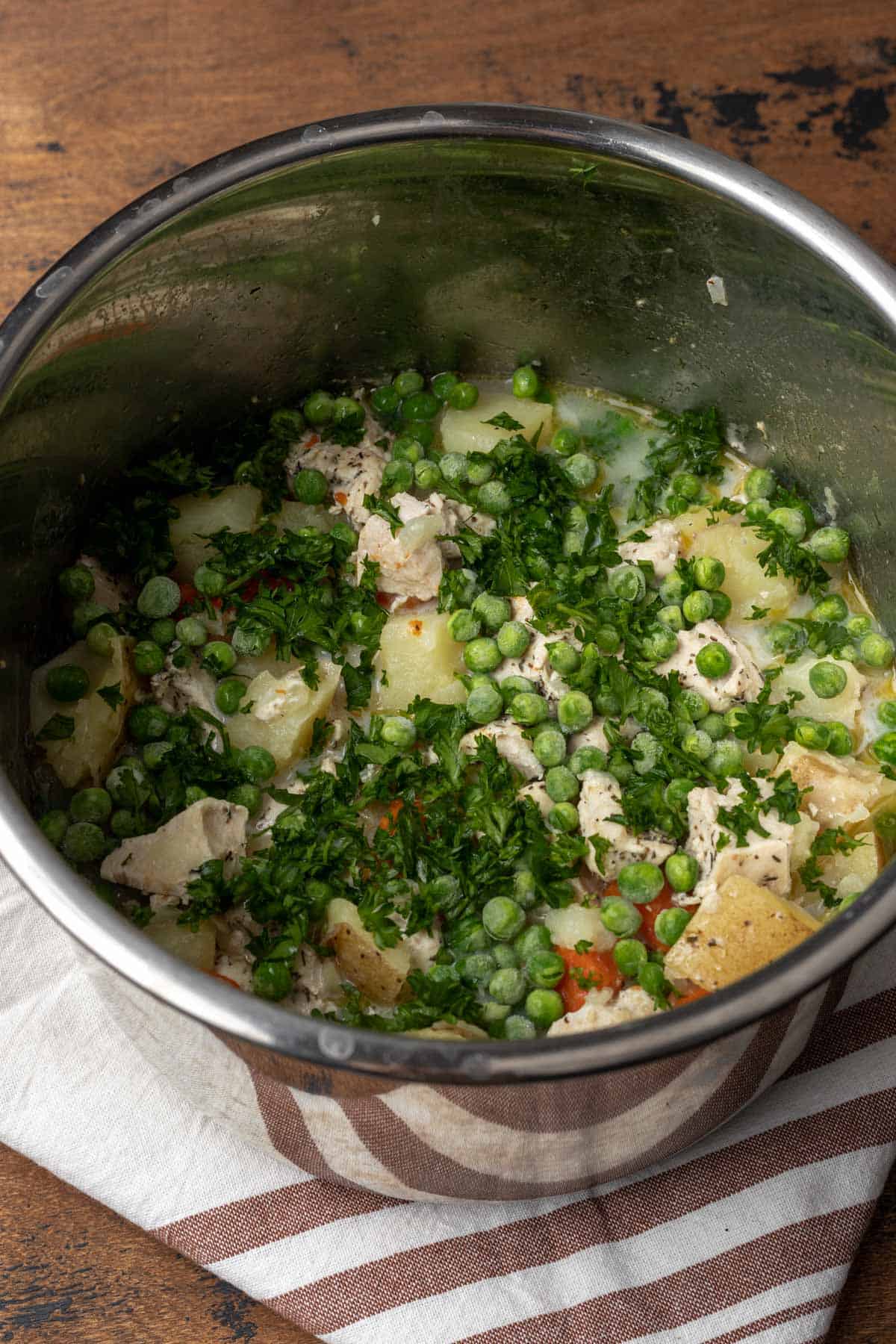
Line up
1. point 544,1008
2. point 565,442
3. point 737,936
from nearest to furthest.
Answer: point 737,936 < point 544,1008 < point 565,442

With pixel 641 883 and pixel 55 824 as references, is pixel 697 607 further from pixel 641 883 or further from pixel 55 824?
pixel 55 824

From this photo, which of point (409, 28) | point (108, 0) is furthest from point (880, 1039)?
point (108, 0)

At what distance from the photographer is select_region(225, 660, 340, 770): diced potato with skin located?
3.03 metres

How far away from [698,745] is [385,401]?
4.13 ft

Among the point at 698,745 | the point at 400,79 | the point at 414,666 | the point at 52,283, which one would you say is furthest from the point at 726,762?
the point at 400,79

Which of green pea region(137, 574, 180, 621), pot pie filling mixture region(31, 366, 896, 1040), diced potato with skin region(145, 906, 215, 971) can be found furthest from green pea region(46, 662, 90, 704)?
diced potato with skin region(145, 906, 215, 971)

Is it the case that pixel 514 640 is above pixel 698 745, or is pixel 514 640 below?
above

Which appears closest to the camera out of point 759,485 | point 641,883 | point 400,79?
point 641,883

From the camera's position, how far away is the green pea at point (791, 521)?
10.8 ft

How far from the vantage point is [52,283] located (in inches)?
107

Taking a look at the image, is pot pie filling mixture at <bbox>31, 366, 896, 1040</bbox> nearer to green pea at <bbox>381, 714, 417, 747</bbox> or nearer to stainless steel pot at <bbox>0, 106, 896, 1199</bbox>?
green pea at <bbox>381, 714, 417, 747</bbox>

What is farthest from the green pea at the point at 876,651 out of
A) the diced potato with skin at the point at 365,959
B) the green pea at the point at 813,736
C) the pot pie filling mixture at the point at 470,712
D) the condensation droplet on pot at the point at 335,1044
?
the condensation droplet on pot at the point at 335,1044

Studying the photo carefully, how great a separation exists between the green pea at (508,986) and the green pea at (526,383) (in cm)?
153

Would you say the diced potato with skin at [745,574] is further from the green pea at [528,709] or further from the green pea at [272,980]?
the green pea at [272,980]
